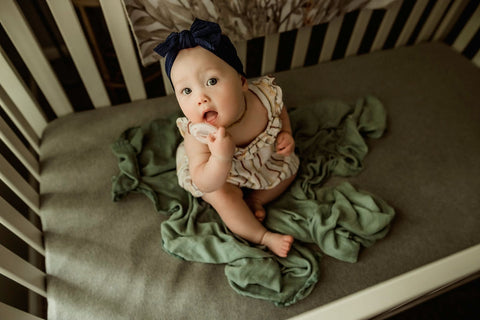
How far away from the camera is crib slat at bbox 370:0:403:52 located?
1.15 meters

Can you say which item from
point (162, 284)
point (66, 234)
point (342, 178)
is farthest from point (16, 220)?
point (342, 178)

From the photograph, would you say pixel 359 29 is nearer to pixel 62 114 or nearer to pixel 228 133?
pixel 228 133

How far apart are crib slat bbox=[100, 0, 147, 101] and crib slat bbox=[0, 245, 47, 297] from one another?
0.58m

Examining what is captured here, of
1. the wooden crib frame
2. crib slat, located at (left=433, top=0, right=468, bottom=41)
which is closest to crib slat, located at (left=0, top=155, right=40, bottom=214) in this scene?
the wooden crib frame

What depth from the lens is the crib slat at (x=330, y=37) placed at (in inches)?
45.5

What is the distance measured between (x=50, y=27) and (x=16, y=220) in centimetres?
103

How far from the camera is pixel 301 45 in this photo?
119 centimetres

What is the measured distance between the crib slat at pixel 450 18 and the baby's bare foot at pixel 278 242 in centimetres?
104

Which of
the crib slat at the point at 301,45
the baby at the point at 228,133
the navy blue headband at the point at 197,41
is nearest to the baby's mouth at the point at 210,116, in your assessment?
the baby at the point at 228,133

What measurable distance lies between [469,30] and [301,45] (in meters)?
0.63

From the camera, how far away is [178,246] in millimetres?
859

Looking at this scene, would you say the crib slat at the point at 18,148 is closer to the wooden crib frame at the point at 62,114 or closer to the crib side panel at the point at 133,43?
the wooden crib frame at the point at 62,114

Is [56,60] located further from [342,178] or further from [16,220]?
[342,178]

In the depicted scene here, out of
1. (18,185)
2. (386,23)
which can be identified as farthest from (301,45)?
(18,185)
